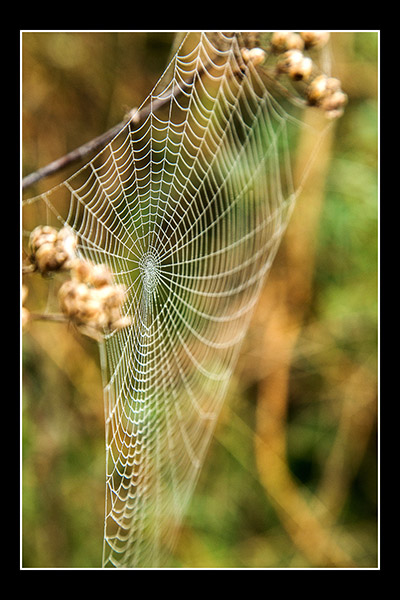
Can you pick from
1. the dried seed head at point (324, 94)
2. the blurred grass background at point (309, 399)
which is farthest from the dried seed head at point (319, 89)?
the blurred grass background at point (309, 399)

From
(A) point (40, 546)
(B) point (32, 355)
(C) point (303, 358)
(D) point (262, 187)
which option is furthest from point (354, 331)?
(A) point (40, 546)

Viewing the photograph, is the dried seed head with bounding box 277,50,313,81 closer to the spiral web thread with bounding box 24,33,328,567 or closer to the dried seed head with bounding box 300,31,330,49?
the dried seed head with bounding box 300,31,330,49

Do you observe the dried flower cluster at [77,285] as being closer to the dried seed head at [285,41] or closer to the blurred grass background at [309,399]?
Answer: the dried seed head at [285,41]

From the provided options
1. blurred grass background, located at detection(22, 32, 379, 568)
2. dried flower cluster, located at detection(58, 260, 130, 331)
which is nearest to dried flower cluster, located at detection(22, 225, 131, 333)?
dried flower cluster, located at detection(58, 260, 130, 331)

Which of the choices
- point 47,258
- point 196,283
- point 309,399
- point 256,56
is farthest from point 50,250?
point 309,399

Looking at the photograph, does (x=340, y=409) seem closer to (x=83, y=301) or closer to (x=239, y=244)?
(x=239, y=244)

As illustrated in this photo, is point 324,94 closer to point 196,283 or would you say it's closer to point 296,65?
point 296,65
